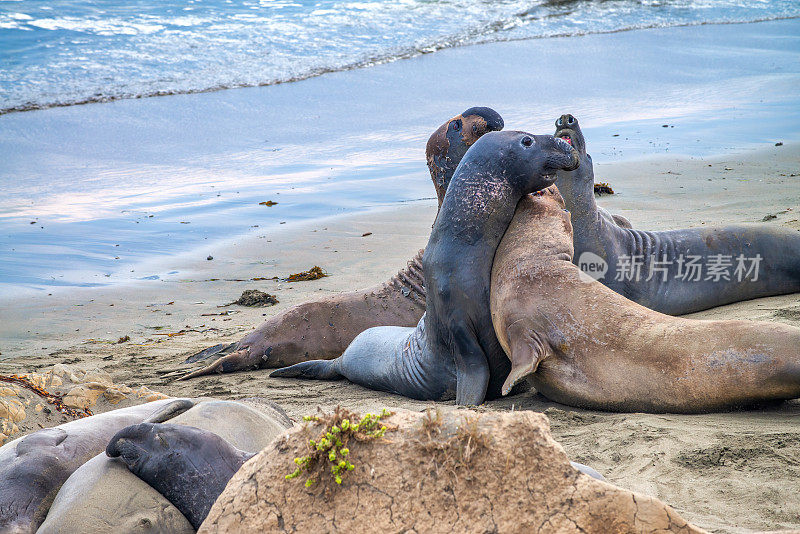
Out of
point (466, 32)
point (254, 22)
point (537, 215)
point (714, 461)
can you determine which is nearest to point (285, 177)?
point (537, 215)

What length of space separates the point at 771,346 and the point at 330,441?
2615 mm

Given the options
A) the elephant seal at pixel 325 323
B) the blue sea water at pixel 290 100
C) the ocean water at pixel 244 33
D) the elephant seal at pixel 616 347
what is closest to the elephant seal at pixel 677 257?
the elephant seal at pixel 325 323

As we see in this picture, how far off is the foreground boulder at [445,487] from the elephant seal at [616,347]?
6.65 feet

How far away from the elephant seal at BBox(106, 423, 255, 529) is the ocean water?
1553 centimetres

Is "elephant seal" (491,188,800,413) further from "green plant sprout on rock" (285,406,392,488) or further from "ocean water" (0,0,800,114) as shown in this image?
"ocean water" (0,0,800,114)

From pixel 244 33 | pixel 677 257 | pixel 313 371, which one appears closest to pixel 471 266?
pixel 313 371

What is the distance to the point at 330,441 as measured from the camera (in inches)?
81.7

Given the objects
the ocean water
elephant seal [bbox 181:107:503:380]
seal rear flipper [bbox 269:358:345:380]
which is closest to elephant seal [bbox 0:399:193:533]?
seal rear flipper [bbox 269:358:345:380]

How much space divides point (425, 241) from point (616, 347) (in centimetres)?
497

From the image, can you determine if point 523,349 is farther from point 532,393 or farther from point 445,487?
point 445,487

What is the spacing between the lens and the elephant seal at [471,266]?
4.86 meters

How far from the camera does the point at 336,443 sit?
2082 mm

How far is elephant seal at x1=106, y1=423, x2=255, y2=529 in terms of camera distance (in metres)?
2.79

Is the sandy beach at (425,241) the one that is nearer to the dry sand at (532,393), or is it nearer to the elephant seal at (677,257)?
the dry sand at (532,393)
